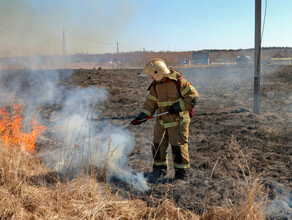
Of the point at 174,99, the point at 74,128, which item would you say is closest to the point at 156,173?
the point at 174,99

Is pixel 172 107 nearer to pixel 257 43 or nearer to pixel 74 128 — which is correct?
pixel 74 128

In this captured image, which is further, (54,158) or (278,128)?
(278,128)

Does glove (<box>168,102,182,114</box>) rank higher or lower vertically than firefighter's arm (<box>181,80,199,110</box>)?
lower

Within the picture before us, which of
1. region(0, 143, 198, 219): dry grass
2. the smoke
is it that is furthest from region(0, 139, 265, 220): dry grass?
the smoke

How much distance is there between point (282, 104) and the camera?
7891mm

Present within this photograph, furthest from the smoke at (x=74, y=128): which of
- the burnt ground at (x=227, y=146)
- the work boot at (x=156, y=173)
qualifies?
the burnt ground at (x=227, y=146)

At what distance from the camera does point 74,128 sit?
381 cm

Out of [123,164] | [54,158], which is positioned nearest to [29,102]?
[54,158]

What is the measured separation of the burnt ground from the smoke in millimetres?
304

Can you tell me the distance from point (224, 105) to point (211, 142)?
137 inches

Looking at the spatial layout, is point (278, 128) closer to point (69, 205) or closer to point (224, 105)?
point (224, 105)

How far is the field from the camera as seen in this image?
9.73 feet

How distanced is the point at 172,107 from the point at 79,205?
5.31 ft

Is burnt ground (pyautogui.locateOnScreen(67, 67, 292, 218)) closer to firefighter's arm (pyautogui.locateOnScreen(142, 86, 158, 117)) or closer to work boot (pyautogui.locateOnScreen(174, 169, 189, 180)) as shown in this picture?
work boot (pyautogui.locateOnScreen(174, 169, 189, 180))
